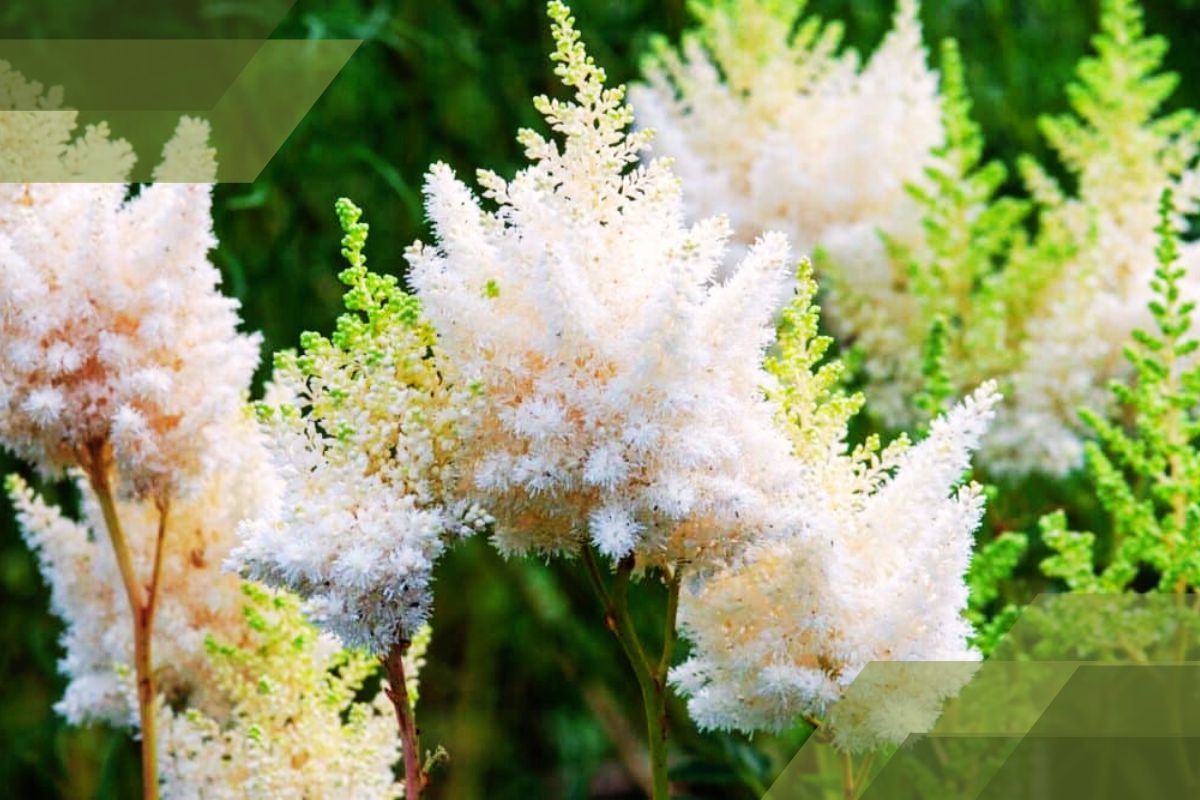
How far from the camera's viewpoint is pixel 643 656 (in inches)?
26.7

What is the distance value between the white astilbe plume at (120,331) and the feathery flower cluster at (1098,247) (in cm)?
59

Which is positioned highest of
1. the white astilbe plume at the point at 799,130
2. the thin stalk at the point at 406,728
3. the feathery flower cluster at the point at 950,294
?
the white astilbe plume at the point at 799,130

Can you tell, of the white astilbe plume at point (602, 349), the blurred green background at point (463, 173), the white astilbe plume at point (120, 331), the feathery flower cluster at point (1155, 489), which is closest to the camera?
the white astilbe plume at point (602, 349)

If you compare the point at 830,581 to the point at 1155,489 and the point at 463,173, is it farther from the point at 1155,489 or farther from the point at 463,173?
the point at 463,173

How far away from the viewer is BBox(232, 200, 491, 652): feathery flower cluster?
633mm

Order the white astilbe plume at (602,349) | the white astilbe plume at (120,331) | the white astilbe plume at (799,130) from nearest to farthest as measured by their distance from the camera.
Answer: the white astilbe plume at (602,349)
the white astilbe plume at (120,331)
the white astilbe plume at (799,130)

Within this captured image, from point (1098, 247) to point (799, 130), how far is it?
0.82ft

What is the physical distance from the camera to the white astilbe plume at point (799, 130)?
1.26 metres

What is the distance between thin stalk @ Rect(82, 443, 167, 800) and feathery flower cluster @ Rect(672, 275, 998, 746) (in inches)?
11.7

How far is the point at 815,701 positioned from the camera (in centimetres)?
66

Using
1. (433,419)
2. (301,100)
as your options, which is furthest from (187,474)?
(301,100)
